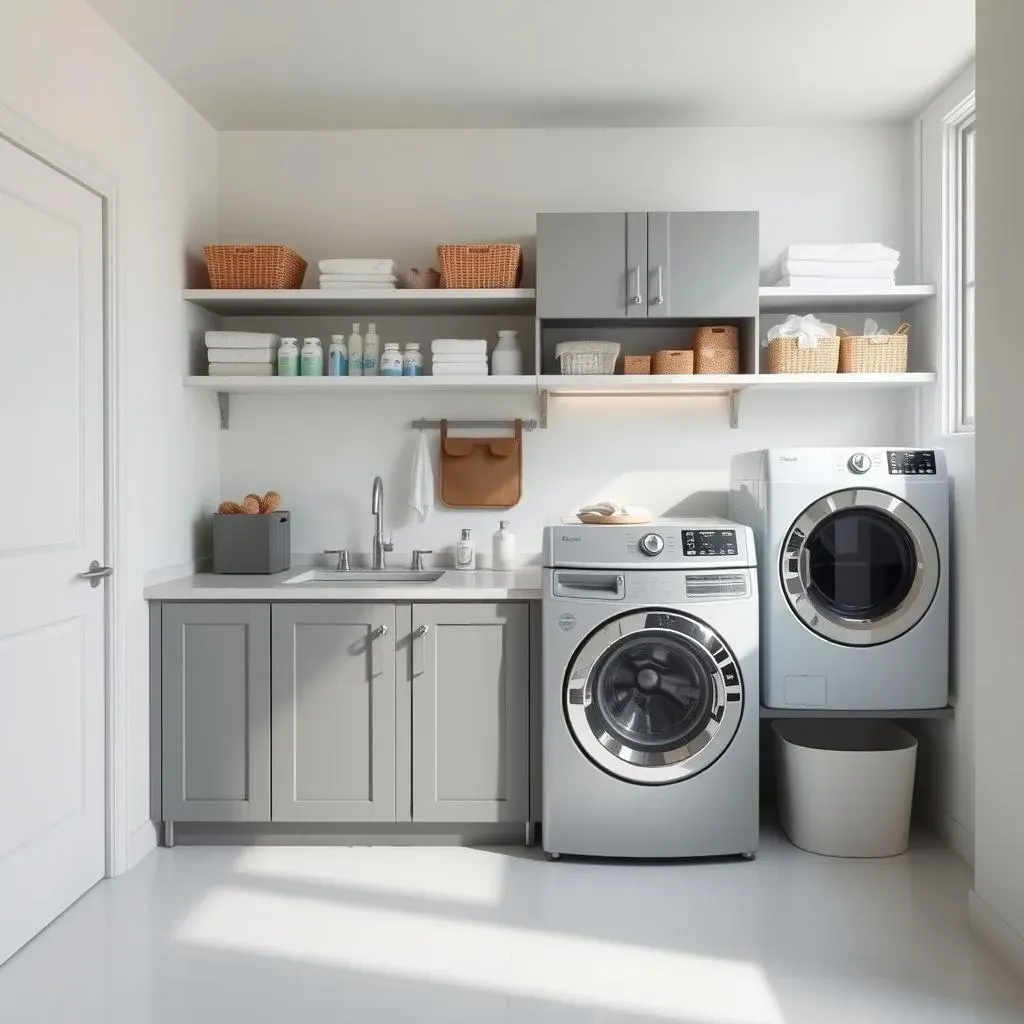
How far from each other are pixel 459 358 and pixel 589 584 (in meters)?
0.94

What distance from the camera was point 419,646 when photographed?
3125 millimetres

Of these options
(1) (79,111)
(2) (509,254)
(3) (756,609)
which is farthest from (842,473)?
(1) (79,111)

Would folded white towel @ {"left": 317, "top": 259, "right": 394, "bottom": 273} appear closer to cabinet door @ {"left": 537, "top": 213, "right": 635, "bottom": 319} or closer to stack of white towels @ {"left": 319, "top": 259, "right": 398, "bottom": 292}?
stack of white towels @ {"left": 319, "top": 259, "right": 398, "bottom": 292}

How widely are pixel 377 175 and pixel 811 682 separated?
2379 millimetres

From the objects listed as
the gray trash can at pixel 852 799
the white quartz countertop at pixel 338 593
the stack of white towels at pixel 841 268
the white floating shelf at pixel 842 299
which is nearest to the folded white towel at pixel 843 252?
the stack of white towels at pixel 841 268

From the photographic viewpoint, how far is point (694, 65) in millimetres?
3162

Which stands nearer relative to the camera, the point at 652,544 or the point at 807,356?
the point at 652,544

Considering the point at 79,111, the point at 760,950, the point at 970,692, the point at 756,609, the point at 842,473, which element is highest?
the point at 79,111

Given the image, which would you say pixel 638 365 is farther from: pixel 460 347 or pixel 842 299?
pixel 842 299

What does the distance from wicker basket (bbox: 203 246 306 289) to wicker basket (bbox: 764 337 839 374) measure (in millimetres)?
1714

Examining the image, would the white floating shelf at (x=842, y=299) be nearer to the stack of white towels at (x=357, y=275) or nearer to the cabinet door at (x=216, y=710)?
the stack of white towels at (x=357, y=275)

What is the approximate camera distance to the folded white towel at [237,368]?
346 centimetres

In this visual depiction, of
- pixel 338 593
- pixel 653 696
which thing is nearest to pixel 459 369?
pixel 338 593

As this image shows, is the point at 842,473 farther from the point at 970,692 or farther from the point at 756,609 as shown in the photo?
the point at 970,692
